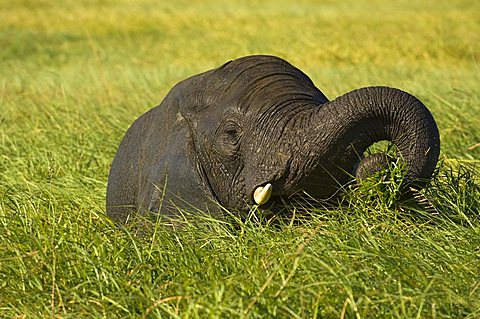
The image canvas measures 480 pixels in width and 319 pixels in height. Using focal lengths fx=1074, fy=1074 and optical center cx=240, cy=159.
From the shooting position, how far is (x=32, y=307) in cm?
416

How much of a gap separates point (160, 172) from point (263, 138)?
30.1 inches

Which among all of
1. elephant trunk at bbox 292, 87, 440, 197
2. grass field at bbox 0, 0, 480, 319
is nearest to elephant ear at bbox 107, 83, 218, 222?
grass field at bbox 0, 0, 480, 319

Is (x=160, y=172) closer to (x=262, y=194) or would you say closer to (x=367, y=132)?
(x=262, y=194)

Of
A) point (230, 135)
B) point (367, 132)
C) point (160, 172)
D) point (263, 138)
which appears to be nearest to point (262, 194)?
point (263, 138)

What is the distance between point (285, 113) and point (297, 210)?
43 cm

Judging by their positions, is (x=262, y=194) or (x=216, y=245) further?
(x=262, y=194)

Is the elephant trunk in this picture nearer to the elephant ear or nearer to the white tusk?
the white tusk

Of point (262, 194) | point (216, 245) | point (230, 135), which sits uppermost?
point (230, 135)

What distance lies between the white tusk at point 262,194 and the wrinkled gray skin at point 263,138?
3 cm

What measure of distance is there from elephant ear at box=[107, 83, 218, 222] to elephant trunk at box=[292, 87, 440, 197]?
2.22 ft

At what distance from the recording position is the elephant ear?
16.6ft

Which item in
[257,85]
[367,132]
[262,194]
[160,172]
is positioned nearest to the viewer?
[367,132]

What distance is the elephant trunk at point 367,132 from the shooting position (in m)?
4.40

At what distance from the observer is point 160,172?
526cm
